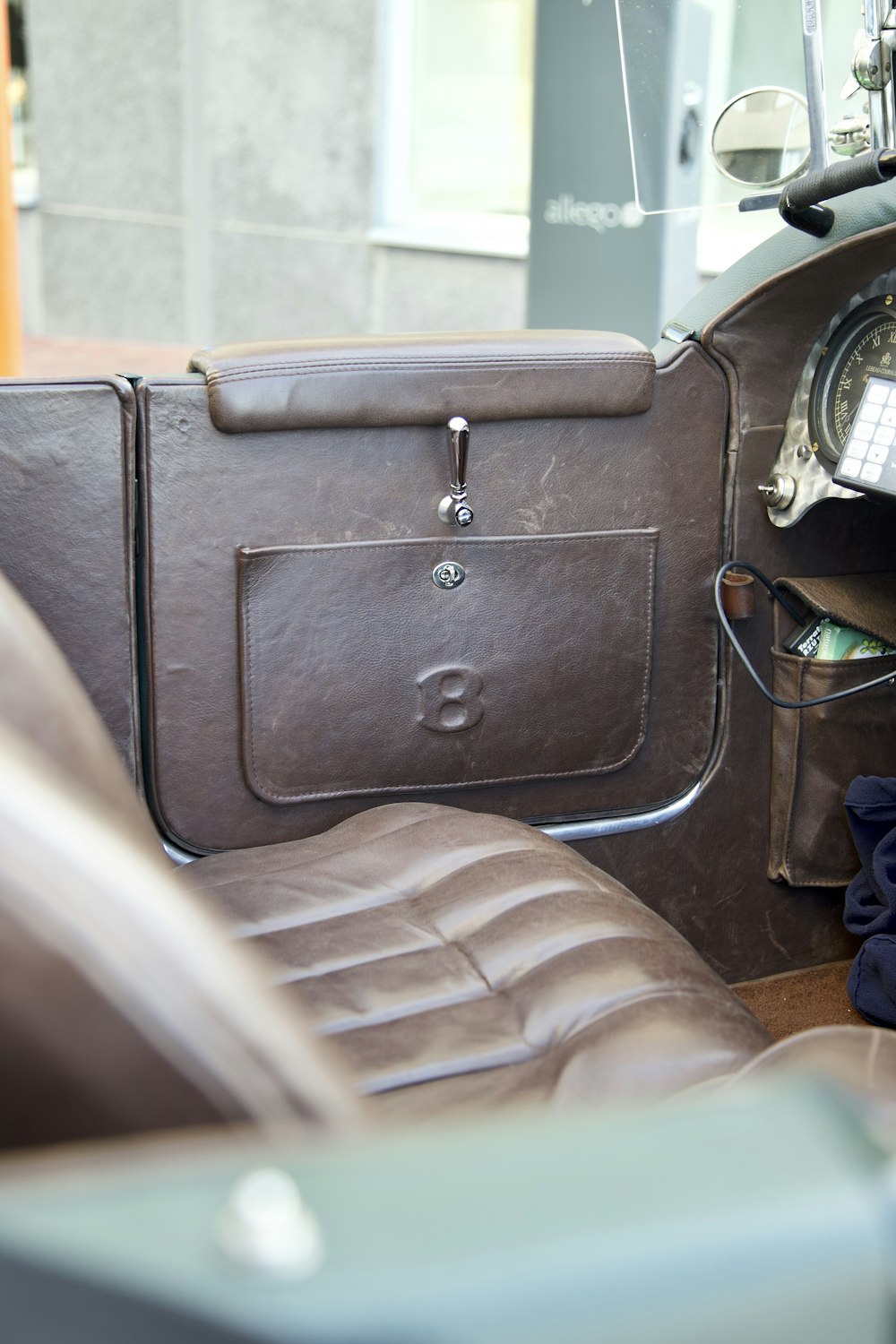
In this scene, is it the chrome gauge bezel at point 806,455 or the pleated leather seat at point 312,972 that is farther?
the chrome gauge bezel at point 806,455

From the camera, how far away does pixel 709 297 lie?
1.61 metres

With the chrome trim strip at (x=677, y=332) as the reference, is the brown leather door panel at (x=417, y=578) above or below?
below

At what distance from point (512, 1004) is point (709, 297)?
962 millimetres

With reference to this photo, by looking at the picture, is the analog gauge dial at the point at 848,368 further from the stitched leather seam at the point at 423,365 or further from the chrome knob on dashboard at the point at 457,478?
the chrome knob on dashboard at the point at 457,478

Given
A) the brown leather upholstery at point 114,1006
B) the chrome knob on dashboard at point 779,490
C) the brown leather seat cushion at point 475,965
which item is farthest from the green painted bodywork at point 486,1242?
the chrome knob on dashboard at point 779,490

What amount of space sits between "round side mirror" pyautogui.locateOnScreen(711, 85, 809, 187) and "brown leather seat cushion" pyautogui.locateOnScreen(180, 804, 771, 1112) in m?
0.88

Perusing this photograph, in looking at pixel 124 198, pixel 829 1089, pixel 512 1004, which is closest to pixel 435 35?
pixel 124 198

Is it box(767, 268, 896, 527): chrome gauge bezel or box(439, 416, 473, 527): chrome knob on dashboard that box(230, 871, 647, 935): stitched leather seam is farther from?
box(767, 268, 896, 527): chrome gauge bezel

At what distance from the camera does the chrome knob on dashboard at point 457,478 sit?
1430 millimetres

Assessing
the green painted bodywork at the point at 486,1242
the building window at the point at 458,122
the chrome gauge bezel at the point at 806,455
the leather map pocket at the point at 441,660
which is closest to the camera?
the green painted bodywork at the point at 486,1242

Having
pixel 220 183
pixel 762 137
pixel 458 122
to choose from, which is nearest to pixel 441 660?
pixel 762 137

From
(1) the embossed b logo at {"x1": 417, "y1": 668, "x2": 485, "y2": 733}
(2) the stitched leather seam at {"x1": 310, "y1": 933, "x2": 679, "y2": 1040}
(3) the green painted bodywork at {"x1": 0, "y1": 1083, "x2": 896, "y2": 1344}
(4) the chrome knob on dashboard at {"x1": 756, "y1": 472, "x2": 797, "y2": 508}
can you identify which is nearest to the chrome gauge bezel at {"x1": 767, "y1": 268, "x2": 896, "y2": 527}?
(4) the chrome knob on dashboard at {"x1": 756, "y1": 472, "x2": 797, "y2": 508}

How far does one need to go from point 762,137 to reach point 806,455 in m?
0.40

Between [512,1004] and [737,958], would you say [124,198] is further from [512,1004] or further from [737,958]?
[512,1004]
